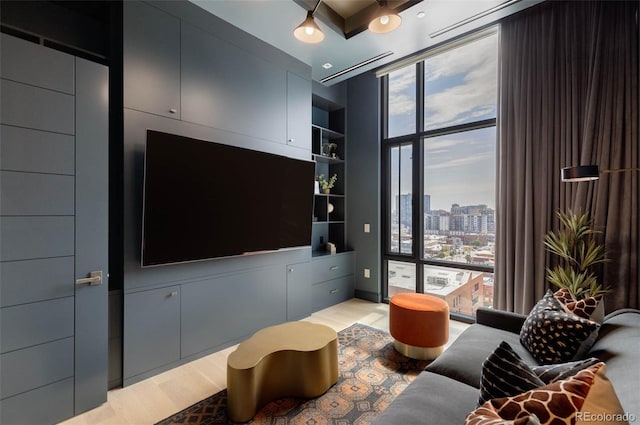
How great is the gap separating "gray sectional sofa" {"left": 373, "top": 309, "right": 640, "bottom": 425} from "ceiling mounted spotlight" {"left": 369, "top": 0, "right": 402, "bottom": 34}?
7.90 feet

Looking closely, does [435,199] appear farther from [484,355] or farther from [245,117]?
[245,117]

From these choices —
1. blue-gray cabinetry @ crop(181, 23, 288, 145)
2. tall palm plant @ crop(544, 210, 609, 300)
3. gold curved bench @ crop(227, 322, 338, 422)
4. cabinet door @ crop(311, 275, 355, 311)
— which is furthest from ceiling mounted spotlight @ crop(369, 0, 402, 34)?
cabinet door @ crop(311, 275, 355, 311)

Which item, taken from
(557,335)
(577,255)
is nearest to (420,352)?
(557,335)

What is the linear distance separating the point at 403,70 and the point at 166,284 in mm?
3991

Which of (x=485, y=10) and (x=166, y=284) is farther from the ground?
(x=485, y=10)

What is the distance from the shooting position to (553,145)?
2756 millimetres

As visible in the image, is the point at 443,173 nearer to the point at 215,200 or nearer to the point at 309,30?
the point at 309,30

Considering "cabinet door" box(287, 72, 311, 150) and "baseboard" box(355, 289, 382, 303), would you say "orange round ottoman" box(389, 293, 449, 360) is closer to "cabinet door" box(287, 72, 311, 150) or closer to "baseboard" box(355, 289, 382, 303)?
"baseboard" box(355, 289, 382, 303)

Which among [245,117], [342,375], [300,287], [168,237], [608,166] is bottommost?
[342,375]

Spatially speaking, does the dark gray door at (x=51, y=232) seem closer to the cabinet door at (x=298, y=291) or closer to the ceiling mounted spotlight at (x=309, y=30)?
the ceiling mounted spotlight at (x=309, y=30)

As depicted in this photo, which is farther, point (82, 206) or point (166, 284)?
point (166, 284)

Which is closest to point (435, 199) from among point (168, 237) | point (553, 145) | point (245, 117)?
point (553, 145)

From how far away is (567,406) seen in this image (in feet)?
2.66

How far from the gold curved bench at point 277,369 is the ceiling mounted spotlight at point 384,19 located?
2464 mm
